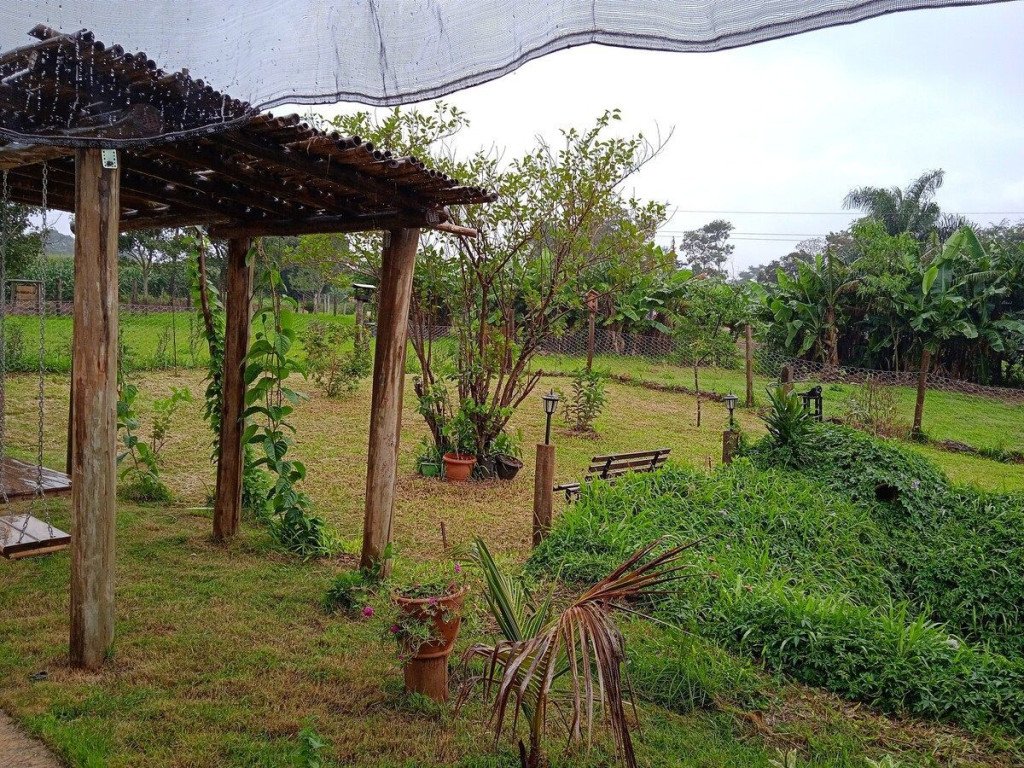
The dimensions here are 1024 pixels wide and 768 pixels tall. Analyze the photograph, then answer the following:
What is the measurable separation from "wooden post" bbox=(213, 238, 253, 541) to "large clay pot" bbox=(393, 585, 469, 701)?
Result: 2.67 metres

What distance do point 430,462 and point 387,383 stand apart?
12.8 ft

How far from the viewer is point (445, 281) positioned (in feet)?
27.8

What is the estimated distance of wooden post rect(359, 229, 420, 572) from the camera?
4668mm

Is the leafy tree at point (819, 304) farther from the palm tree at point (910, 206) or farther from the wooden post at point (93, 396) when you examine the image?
the wooden post at point (93, 396)

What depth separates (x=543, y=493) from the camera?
5613mm

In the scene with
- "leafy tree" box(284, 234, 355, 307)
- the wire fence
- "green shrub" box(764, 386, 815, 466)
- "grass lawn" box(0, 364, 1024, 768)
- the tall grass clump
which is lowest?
"grass lawn" box(0, 364, 1024, 768)

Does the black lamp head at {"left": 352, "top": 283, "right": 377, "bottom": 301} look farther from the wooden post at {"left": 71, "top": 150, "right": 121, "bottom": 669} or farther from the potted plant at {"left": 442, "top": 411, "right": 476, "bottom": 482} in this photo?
the wooden post at {"left": 71, "top": 150, "right": 121, "bottom": 669}

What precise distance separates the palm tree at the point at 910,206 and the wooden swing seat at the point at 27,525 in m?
27.2

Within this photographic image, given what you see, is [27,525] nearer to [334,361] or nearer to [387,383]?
[387,383]

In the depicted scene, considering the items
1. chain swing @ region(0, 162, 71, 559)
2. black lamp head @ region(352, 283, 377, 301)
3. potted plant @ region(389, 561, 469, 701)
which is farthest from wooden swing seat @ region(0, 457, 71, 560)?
black lamp head @ region(352, 283, 377, 301)

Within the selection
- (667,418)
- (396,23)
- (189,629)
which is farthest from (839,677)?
(667,418)

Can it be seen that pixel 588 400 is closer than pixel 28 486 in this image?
No

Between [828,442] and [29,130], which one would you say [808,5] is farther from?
[828,442]

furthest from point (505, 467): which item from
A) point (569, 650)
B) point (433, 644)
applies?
point (569, 650)
